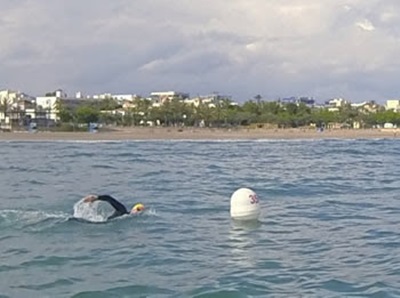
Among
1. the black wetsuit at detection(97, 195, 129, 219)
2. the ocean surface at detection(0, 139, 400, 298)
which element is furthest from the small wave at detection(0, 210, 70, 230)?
the black wetsuit at detection(97, 195, 129, 219)

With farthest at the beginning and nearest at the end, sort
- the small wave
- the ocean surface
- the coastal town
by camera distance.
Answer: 1. the coastal town
2. the small wave
3. the ocean surface

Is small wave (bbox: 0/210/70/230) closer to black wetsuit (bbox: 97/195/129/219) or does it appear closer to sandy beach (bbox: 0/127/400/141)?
black wetsuit (bbox: 97/195/129/219)

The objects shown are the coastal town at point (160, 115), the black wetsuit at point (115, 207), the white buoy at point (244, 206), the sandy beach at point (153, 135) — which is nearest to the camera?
the white buoy at point (244, 206)

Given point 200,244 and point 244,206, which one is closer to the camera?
point 200,244

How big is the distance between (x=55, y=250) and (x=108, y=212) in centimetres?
461

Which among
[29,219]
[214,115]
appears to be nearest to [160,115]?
[214,115]

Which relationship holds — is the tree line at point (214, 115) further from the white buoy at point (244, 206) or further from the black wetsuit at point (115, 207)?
the white buoy at point (244, 206)

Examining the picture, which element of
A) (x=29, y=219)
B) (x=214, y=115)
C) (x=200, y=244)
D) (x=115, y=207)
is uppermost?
(x=214, y=115)

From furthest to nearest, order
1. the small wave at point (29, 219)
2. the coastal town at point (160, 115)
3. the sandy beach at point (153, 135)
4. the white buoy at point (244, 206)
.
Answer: the coastal town at point (160, 115) < the sandy beach at point (153, 135) < the white buoy at point (244, 206) < the small wave at point (29, 219)

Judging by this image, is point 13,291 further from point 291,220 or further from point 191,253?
point 291,220

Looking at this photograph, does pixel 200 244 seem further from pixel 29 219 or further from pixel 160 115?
pixel 160 115

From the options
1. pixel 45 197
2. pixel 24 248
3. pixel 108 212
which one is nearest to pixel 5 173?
pixel 45 197

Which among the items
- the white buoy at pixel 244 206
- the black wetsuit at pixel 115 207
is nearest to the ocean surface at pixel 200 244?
the black wetsuit at pixel 115 207

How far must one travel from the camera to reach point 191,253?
14.7 meters
